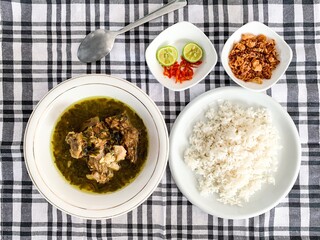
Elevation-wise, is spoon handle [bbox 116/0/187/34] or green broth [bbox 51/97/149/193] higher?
spoon handle [bbox 116/0/187/34]

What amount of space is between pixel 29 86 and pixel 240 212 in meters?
1.54

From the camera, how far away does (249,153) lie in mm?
3025

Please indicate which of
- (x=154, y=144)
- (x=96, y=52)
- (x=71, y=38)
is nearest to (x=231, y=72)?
(x=154, y=144)

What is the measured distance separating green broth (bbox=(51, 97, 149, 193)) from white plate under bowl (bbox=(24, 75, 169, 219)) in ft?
0.11

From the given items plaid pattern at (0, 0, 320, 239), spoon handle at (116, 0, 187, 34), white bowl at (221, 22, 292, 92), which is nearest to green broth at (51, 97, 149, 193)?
plaid pattern at (0, 0, 320, 239)

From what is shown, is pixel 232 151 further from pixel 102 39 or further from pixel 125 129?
pixel 102 39

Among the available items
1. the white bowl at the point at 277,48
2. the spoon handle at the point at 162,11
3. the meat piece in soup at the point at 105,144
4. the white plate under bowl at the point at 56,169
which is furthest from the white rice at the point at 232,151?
the spoon handle at the point at 162,11

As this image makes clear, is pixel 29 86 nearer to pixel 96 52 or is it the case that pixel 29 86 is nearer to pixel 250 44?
pixel 96 52

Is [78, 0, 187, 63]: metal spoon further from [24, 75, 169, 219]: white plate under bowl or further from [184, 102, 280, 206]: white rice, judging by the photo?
[184, 102, 280, 206]: white rice

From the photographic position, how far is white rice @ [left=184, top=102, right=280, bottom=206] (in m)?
3.00

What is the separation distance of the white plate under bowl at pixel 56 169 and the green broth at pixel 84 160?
0.03 m

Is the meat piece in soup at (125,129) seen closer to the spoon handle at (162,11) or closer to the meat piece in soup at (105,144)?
the meat piece in soup at (105,144)

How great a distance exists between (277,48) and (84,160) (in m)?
1.37

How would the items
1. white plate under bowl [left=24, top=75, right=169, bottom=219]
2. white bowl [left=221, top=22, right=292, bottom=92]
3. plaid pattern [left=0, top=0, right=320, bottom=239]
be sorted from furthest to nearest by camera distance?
plaid pattern [left=0, top=0, right=320, bottom=239]
white bowl [left=221, top=22, right=292, bottom=92]
white plate under bowl [left=24, top=75, right=169, bottom=219]
